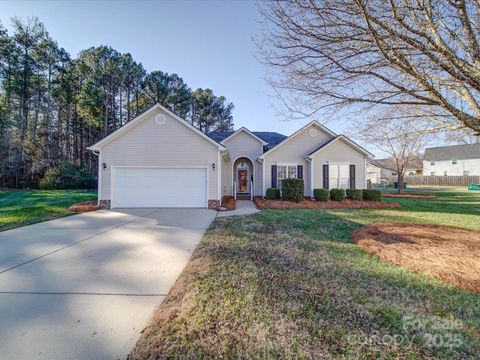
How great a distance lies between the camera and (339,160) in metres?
14.3

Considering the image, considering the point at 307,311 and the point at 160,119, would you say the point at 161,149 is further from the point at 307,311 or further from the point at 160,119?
the point at 307,311

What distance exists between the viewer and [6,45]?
22.0 meters

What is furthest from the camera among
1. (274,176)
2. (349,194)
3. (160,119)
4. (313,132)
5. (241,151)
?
(241,151)

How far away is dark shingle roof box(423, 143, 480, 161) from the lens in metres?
35.2

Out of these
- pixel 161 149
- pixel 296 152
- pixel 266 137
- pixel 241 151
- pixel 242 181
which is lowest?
pixel 242 181

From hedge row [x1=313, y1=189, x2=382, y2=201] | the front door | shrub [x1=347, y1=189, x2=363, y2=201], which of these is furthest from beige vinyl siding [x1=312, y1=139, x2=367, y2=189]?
the front door

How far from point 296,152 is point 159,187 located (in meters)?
8.96

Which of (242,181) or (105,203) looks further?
(242,181)

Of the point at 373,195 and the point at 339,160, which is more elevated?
the point at 339,160

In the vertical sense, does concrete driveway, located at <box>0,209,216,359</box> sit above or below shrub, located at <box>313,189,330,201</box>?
below

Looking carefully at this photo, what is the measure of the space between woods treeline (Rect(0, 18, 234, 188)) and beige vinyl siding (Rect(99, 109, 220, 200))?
16.1m

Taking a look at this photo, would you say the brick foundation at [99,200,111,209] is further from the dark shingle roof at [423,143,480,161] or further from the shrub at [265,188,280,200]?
the dark shingle roof at [423,143,480,161]

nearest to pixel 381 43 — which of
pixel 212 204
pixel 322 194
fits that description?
pixel 212 204

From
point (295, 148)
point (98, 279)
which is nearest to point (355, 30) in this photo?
point (98, 279)
